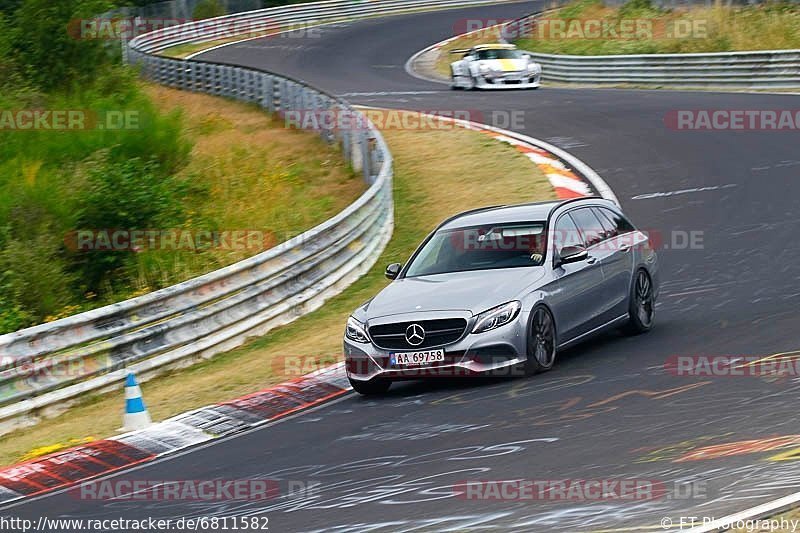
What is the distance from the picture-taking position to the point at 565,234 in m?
12.1

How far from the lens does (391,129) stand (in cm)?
2936

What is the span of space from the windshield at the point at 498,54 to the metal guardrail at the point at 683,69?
248 centimetres

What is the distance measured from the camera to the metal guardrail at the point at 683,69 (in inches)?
1229

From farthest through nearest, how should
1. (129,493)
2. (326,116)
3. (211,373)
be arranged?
(326,116) < (211,373) < (129,493)

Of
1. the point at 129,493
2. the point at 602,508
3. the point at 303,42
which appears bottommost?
the point at 303,42

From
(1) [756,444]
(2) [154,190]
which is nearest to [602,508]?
(1) [756,444]

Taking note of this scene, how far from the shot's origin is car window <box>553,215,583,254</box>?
11.9 metres

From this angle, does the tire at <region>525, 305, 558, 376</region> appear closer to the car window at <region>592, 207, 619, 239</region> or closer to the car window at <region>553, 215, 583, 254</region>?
the car window at <region>553, 215, 583, 254</region>

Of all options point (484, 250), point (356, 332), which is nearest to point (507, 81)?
Answer: point (484, 250)

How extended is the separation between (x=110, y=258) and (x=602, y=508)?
507 inches

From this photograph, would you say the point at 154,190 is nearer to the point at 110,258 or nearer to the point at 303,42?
the point at 110,258

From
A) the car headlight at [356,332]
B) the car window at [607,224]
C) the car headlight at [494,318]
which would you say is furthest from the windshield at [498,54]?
the car headlight at [494,318]

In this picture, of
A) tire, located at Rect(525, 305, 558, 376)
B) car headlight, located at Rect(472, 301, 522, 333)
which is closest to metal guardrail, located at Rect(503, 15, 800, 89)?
tire, located at Rect(525, 305, 558, 376)

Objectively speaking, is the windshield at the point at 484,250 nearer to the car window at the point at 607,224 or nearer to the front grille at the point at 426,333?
the front grille at the point at 426,333
